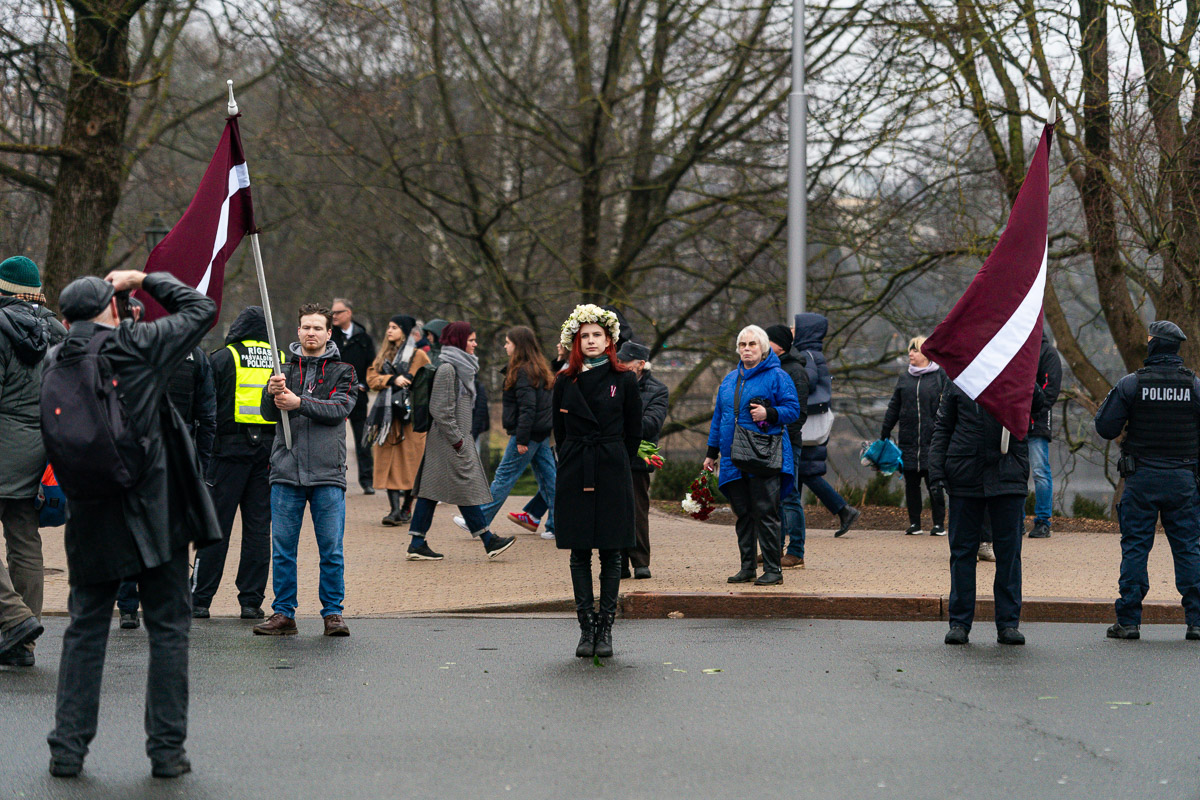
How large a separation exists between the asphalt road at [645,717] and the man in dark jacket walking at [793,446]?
2.24 m

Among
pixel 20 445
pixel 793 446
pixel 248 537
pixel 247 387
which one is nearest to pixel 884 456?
pixel 793 446

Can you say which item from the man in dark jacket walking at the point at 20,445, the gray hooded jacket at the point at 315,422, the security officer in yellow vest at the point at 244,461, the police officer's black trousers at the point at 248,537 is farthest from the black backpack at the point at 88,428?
the police officer's black trousers at the point at 248,537

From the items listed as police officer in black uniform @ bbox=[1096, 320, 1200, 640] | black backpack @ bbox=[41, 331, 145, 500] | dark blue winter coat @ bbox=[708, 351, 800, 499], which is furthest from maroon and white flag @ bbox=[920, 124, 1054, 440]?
black backpack @ bbox=[41, 331, 145, 500]

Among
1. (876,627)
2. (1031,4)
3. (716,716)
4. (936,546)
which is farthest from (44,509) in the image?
(1031,4)

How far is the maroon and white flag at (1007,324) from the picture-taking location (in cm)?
780

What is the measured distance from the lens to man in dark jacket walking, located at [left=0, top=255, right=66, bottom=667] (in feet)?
22.9

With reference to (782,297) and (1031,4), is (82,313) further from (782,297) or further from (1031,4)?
(782,297)

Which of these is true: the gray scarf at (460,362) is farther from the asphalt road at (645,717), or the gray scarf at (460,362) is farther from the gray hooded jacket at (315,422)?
the asphalt road at (645,717)

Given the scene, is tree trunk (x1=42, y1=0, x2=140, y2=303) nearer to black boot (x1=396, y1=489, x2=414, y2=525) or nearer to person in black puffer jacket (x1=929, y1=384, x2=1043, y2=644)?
black boot (x1=396, y1=489, x2=414, y2=525)

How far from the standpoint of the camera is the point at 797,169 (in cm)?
1382

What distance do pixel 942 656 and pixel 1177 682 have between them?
1.22 metres

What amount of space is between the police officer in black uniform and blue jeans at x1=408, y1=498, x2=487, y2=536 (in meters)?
5.01

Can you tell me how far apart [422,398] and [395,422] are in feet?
5.76

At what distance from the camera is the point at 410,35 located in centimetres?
1770
